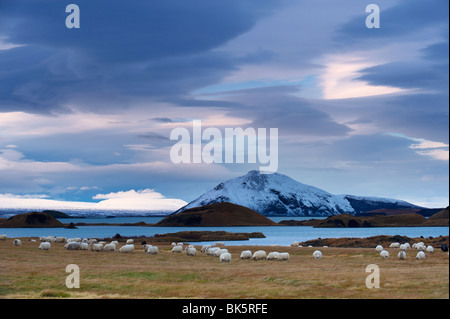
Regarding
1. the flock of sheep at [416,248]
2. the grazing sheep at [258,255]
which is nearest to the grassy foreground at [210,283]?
the grazing sheep at [258,255]

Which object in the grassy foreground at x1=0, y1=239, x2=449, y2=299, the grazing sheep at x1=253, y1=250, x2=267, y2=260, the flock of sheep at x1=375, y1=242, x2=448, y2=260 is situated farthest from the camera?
the flock of sheep at x1=375, y1=242, x2=448, y2=260

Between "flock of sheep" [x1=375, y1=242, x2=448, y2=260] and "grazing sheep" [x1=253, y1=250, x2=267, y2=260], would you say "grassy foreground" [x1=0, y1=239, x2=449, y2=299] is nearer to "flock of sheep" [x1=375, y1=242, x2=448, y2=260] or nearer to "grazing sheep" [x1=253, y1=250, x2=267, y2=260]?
"grazing sheep" [x1=253, y1=250, x2=267, y2=260]

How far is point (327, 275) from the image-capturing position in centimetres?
4347

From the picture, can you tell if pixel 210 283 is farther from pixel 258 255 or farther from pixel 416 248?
pixel 416 248

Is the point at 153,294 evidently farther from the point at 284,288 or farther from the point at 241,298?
the point at 284,288

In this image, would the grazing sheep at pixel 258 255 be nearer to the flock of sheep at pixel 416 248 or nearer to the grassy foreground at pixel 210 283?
the grassy foreground at pixel 210 283

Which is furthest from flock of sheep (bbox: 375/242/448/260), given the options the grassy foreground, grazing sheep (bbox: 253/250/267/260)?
the grassy foreground

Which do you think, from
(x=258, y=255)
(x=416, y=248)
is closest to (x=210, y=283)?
(x=258, y=255)
